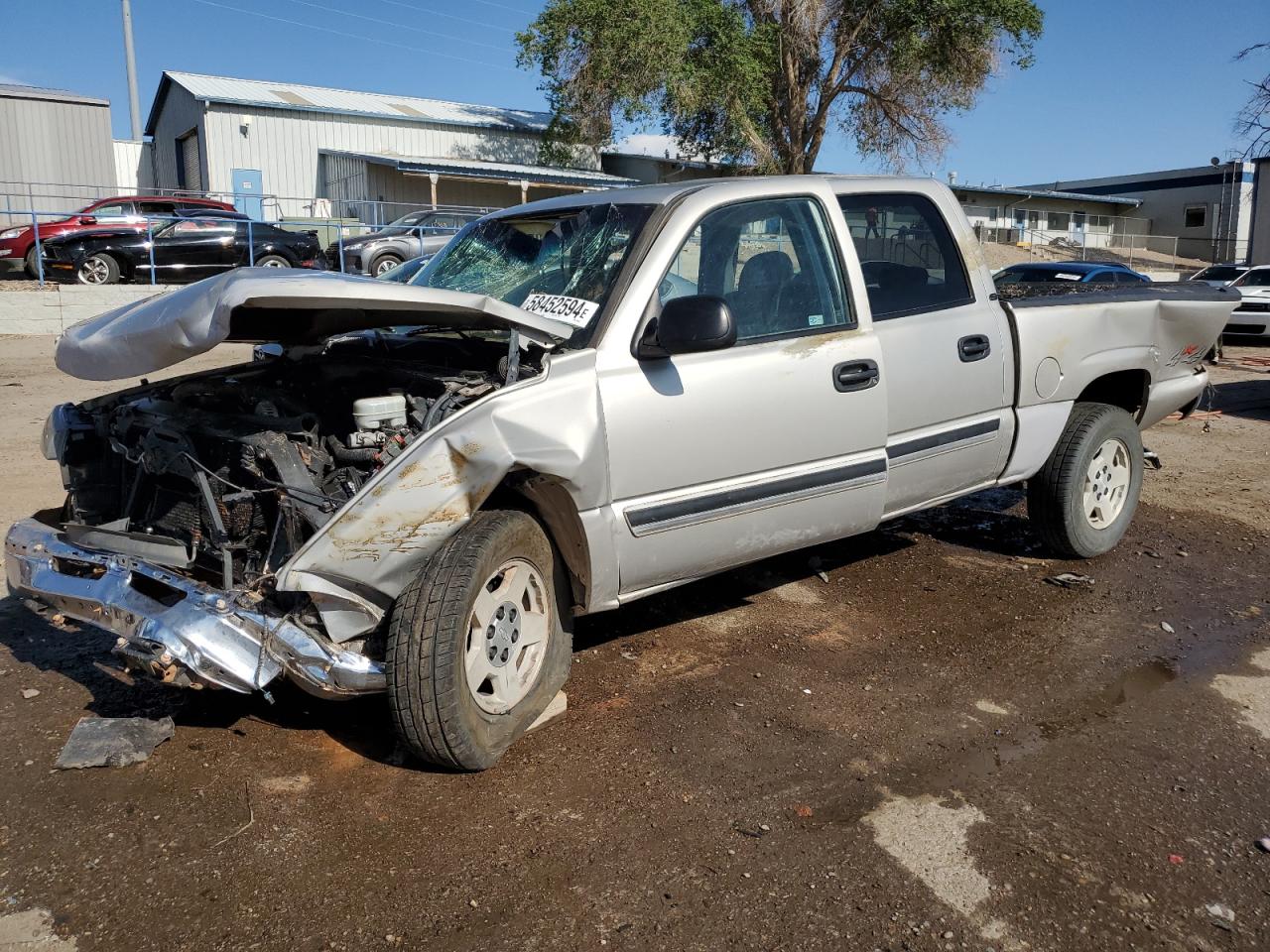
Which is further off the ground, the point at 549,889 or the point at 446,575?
the point at 446,575

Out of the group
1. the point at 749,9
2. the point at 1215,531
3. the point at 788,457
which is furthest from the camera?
the point at 749,9

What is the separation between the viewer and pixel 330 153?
33719mm

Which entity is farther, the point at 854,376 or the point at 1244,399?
the point at 1244,399

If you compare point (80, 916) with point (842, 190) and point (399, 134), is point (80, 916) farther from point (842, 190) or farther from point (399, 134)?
point (399, 134)

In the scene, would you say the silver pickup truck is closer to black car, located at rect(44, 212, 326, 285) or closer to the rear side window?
the rear side window

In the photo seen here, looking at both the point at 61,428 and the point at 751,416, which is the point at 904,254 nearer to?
the point at 751,416

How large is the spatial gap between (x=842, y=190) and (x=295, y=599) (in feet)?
9.46

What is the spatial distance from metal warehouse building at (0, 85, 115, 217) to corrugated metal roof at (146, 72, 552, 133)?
128 inches

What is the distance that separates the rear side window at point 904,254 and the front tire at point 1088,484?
112cm

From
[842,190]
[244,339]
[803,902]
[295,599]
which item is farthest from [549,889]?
[842,190]

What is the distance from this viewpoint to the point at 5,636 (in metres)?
4.63

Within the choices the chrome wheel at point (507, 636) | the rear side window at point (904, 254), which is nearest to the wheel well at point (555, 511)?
the chrome wheel at point (507, 636)

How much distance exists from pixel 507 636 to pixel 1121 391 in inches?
165

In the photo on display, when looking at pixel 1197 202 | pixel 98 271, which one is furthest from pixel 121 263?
pixel 1197 202
